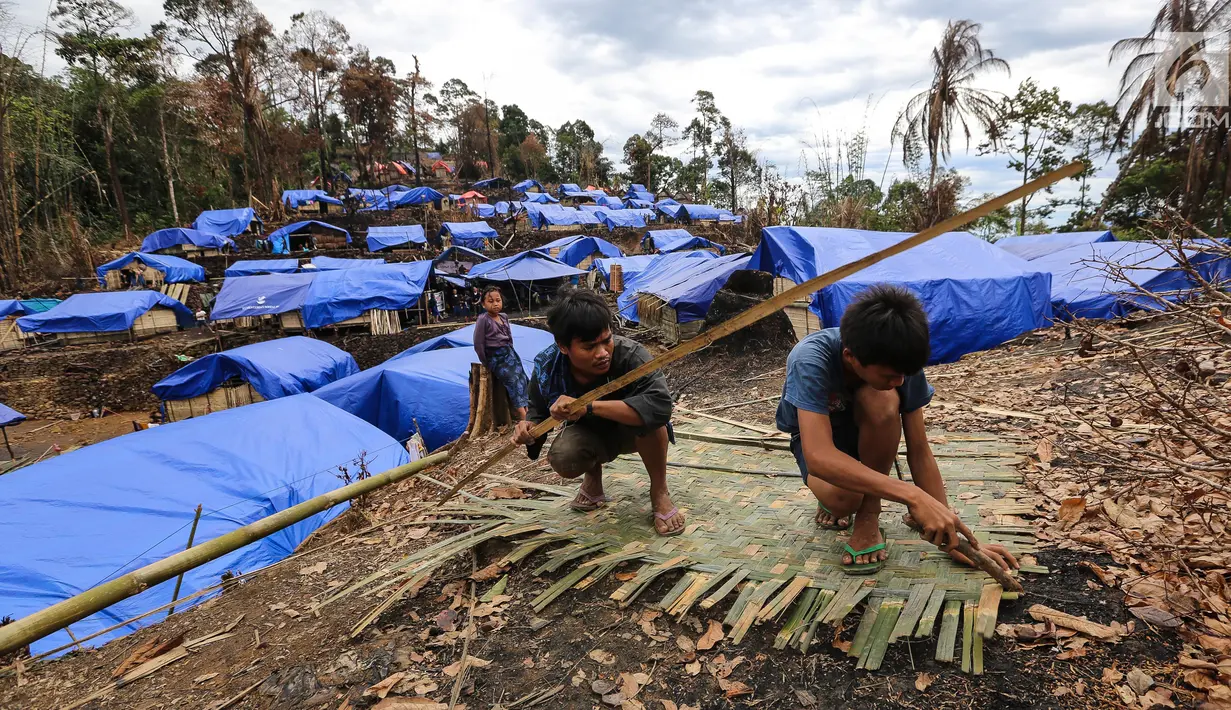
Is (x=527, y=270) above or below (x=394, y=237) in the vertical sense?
below

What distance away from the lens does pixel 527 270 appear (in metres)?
19.6

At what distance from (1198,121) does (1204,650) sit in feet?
73.6

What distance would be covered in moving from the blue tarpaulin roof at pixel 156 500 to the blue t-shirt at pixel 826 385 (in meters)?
3.60

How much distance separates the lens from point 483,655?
6.39 ft

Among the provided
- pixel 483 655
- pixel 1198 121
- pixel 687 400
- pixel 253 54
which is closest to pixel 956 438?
pixel 483 655

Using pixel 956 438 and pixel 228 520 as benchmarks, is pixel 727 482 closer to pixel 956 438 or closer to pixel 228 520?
pixel 956 438

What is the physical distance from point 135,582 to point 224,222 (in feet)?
99.3

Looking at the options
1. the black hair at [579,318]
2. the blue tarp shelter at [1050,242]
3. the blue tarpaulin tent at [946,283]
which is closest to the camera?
the black hair at [579,318]

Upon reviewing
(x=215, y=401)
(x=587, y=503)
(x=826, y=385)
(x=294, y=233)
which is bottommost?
(x=215, y=401)

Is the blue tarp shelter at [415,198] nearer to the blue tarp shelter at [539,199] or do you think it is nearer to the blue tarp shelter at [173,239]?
the blue tarp shelter at [539,199]

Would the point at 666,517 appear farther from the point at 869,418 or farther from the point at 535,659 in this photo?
the point at 869,418

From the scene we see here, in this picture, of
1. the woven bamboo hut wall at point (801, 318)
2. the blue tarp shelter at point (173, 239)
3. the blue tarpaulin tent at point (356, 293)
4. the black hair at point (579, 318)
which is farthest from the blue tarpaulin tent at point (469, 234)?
the black hair at point (579, 318)

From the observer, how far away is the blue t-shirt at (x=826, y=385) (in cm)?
192

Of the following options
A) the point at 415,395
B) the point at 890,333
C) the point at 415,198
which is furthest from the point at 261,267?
the point at 890,333
